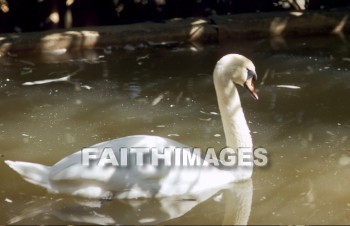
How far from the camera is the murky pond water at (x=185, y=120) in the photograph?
462 cm

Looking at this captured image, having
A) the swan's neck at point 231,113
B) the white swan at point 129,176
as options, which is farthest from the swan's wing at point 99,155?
the swan's neck at point 231,113

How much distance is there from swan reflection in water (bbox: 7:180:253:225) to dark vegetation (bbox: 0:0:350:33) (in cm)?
550

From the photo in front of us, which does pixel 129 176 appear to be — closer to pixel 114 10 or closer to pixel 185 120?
pixel 185 120

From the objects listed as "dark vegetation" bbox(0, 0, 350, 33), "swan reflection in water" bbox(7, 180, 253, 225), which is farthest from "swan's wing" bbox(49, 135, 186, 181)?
"dark vegetation" bbox(0, 0, 350, 33)

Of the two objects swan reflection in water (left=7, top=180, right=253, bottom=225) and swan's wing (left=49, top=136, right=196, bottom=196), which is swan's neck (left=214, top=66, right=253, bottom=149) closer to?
swan reflection in water (left=7, top=180, right=253, bottom=225)

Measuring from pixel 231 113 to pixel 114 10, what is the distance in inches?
220

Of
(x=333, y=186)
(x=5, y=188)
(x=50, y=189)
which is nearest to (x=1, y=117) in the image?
(x=5, y=188)

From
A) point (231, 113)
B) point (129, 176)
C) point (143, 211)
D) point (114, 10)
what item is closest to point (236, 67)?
point (231, 113)

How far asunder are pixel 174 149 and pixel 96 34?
5072mm

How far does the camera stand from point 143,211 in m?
4.58

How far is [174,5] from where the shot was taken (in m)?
10.6

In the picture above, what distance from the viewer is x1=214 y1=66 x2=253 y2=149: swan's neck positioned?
5.02 meters

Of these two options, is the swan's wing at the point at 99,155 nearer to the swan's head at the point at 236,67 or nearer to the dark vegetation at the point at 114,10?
the swan's head at the point at 236,67

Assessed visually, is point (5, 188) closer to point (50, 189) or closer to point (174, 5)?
point (50, 189)
